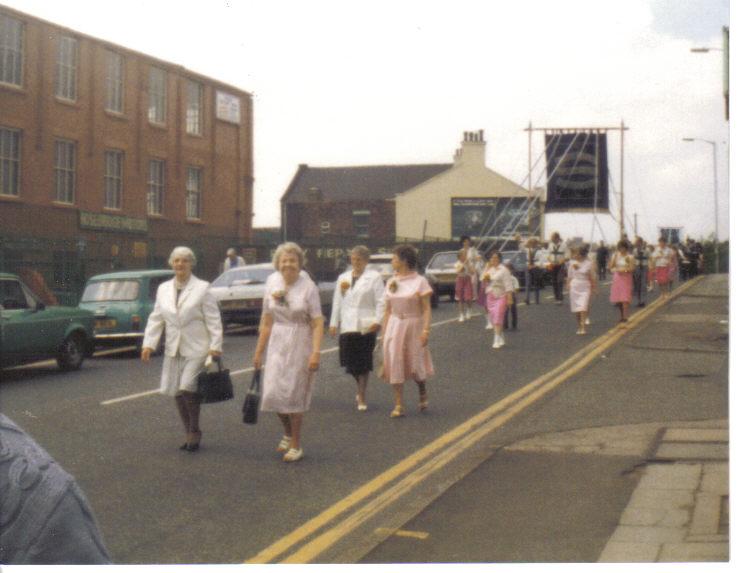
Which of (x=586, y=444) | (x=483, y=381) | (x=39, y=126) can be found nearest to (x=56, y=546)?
(x=586, y=444)

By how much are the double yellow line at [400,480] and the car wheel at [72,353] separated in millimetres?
5873

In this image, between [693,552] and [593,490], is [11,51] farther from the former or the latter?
[693,552]

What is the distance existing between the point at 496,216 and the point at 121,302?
6395mm

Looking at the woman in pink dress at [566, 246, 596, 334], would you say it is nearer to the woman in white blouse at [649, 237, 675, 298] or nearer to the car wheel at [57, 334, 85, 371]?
the woman in white blouse at [649, 237, 675, 298]

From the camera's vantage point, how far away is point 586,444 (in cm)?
788

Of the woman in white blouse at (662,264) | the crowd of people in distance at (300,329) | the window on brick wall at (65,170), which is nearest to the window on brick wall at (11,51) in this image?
the window on brick wall at (65,170)

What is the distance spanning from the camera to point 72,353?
46.1ft

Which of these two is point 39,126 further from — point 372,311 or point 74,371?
point 74,371

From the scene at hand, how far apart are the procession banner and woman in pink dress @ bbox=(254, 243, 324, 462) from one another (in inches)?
70.1

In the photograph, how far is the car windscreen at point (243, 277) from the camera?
20344 mm

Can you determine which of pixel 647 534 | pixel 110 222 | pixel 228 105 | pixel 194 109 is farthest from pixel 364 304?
pixel 647 534

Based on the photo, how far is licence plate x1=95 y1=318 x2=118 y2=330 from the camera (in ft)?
53.1

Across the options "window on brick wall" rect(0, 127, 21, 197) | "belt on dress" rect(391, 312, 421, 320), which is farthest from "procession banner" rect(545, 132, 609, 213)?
"window on brick wall" rect(0, 127, 21, 197)

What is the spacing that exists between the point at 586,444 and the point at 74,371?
8007 millimetres
